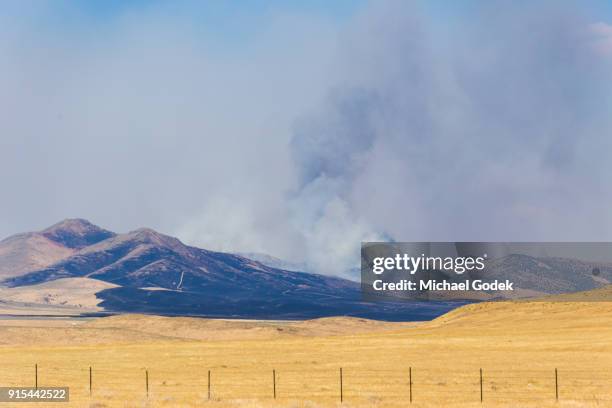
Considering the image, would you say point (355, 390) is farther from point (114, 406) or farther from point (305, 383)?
point (114, 406)

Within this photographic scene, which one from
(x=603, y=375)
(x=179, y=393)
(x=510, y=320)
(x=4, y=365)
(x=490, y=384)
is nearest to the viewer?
(x=179, y=393)

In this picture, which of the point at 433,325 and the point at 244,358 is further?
the point at 433,325

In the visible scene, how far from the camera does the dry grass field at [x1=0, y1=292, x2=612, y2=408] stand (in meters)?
54.2

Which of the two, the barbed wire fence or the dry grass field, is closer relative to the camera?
the dry grass field

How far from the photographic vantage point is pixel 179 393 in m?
57.0

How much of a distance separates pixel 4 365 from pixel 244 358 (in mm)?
23057

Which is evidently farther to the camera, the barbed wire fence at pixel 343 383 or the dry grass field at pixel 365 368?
the barbed wire fence at pixel 343 383

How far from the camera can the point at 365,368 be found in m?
76.8

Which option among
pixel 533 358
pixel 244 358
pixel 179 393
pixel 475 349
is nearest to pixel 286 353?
pixel 244 358

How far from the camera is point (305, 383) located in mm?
63844

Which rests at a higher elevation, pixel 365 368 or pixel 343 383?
pixel 365 368

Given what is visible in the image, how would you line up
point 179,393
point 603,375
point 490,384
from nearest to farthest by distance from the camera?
point 179,393 → point 490,384 → point 603,375

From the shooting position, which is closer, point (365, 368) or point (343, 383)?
point (343, 383)

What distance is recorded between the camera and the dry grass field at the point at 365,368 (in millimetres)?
54250
